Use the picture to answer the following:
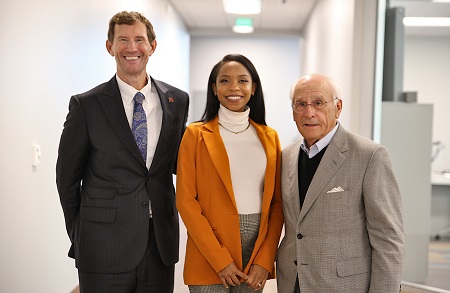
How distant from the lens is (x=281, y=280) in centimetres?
214

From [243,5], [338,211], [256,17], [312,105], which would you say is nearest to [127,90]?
[312,105]

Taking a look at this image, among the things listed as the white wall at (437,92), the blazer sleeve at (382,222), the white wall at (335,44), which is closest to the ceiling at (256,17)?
the white wall at (335,44)

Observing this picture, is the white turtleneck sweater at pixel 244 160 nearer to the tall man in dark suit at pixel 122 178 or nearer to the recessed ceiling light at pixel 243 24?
the tall man in dark suit at pixel 122 178

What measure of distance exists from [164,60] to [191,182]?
231 inches

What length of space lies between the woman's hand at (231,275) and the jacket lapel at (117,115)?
0.53 metres

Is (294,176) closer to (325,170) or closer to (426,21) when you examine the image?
(325,170)

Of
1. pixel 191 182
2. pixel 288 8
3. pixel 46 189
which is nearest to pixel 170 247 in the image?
pixel 191 182

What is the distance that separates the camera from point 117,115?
2.22 m

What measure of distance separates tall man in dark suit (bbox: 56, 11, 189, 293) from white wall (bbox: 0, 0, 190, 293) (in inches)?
36.9

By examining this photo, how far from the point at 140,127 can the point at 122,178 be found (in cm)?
22

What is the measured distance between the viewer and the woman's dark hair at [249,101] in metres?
2.26

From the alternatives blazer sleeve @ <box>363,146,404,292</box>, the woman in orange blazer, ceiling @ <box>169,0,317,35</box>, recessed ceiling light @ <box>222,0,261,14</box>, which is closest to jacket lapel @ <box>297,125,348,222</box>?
blazer sleeve @ <box>363,146,404,292</box>

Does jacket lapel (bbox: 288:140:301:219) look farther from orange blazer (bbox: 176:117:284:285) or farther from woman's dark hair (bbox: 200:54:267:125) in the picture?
woman's dark hair (bbox: 200:54:267:125)

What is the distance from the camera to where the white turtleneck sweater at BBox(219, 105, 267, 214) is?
2180 mm
